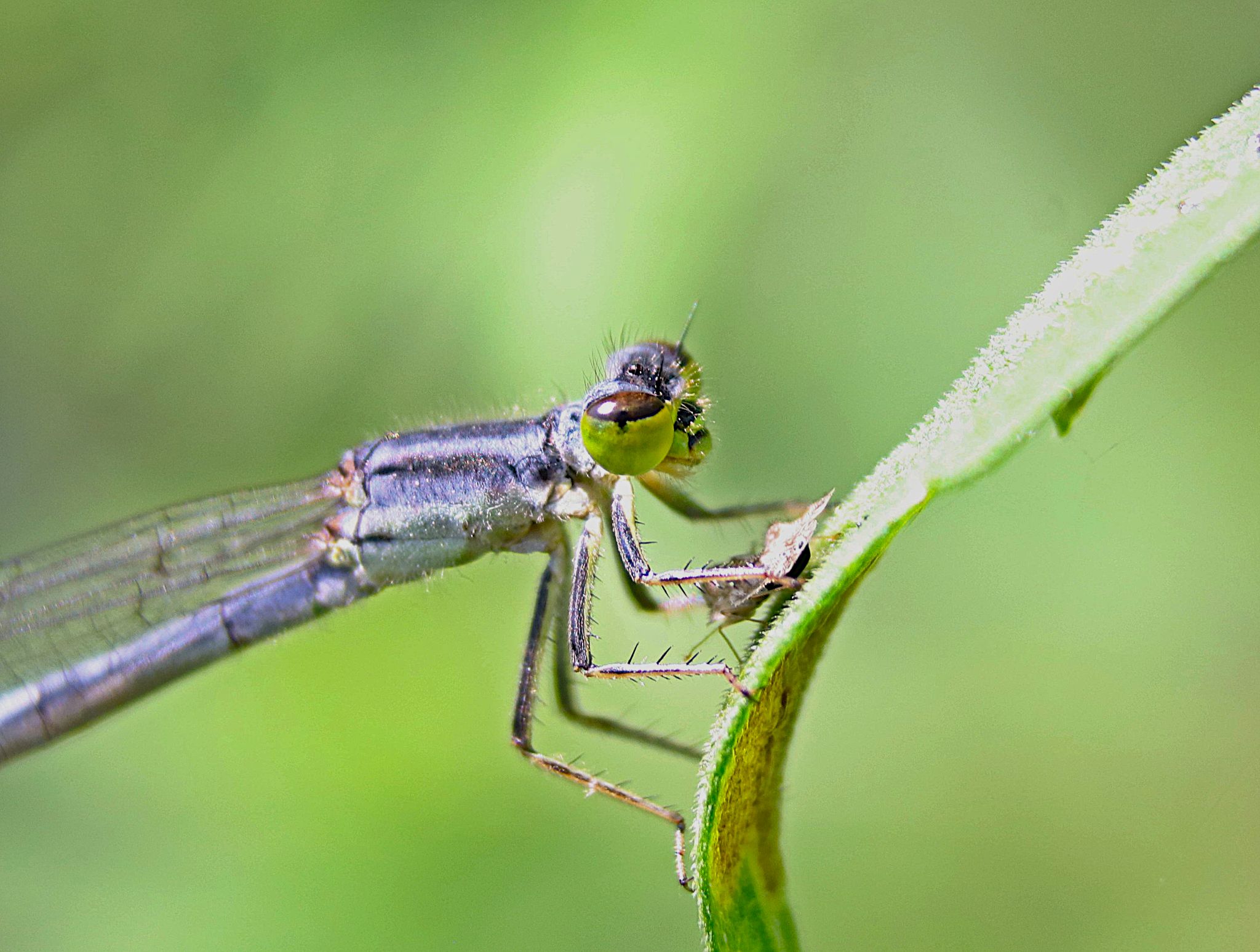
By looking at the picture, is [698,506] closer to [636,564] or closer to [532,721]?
[636,564]

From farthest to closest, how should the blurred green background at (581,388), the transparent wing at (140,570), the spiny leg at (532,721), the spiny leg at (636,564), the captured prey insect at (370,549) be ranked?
the transparent wing at (140,570)
the captured prey insect at (370,549)
the spiny leg at (532,721)
the blurred green background at (581,388)
the spiny leg at (636,564)

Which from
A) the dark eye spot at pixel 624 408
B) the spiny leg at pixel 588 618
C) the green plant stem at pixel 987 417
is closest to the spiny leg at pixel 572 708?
the spiny leg at pixel 588 618

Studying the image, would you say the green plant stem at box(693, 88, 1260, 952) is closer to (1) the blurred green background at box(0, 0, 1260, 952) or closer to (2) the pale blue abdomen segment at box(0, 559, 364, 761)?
(1) the blurred green background at box(0, 0, 1260, 952)

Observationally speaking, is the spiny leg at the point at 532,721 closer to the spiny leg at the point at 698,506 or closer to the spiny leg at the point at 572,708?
the spiny leg at the point at 572,708

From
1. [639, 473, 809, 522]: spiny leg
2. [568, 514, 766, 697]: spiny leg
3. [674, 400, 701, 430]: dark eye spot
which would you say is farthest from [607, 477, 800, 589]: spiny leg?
[674, 400, 701, 430]: dark eye spot

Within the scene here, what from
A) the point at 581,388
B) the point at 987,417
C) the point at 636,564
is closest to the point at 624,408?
the point at 636,564

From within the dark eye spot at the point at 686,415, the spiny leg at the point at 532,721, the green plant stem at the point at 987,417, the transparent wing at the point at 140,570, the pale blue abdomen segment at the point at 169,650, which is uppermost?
the transparent wing at the point at 140,570
